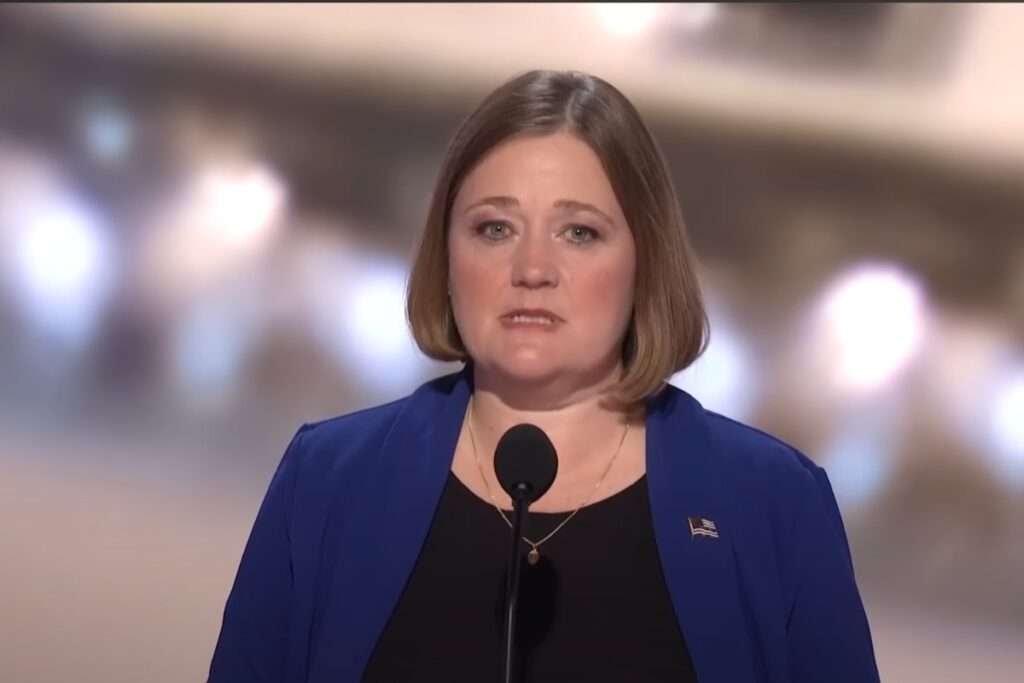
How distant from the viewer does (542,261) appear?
1352 mm

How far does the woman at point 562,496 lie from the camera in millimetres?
1336

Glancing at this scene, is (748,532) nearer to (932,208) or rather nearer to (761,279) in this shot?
(761,279)

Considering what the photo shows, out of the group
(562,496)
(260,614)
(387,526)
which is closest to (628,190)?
(562,496)

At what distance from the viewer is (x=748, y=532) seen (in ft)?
4.52

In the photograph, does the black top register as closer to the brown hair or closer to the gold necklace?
the gold necklace

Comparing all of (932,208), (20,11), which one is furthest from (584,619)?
(20,11)

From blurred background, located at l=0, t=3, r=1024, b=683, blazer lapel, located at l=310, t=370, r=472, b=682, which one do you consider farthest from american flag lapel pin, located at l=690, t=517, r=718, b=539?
blurred background, located at l=0, t=3, r=1024, b=683

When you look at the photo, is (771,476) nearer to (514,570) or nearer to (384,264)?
(514,570)

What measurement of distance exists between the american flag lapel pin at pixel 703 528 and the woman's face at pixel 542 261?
0.20 m

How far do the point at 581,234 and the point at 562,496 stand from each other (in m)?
0.29

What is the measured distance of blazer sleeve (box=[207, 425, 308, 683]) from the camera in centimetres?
140

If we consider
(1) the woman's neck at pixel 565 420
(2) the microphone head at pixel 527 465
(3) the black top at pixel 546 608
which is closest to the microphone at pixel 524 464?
(2) the microphone head at pixel 527 465

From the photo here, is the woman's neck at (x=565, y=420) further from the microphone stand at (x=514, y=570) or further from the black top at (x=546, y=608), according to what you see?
the microphone stand at (x=514, y=570)

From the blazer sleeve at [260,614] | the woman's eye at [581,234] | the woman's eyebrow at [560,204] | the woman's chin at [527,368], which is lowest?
the blazer sleeve at [260,614]
